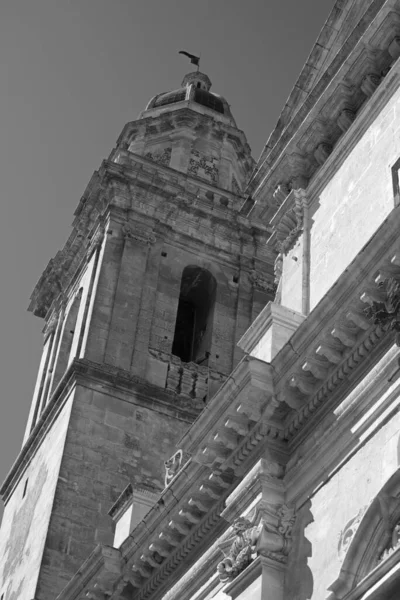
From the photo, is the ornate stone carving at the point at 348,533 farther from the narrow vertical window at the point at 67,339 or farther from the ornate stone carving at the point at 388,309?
the narrow vertical window at the point at 67,339

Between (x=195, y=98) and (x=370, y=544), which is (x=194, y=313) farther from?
(x=370, y=544)

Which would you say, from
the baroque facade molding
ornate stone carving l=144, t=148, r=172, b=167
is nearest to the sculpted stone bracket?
the baroque facade molding

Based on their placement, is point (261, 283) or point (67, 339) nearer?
point (67, 339)

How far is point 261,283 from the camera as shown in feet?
106

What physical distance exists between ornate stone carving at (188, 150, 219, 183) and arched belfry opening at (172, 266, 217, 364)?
4.72 metres

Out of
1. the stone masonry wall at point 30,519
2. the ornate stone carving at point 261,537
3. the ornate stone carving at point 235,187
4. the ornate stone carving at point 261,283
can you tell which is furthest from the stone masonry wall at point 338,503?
the ornate stone carving at point 235,187

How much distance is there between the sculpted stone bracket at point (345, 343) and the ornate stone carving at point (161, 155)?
22917 mm

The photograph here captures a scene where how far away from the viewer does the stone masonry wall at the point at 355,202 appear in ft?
51.7

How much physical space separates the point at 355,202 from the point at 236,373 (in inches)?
141

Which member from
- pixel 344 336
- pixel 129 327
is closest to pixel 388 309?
pixel 344 336

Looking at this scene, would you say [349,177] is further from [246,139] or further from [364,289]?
[246,139]

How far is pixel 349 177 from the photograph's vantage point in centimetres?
1705

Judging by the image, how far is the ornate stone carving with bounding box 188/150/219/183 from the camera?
119 feet

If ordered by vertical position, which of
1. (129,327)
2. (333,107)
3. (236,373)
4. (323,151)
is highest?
(129,327)
